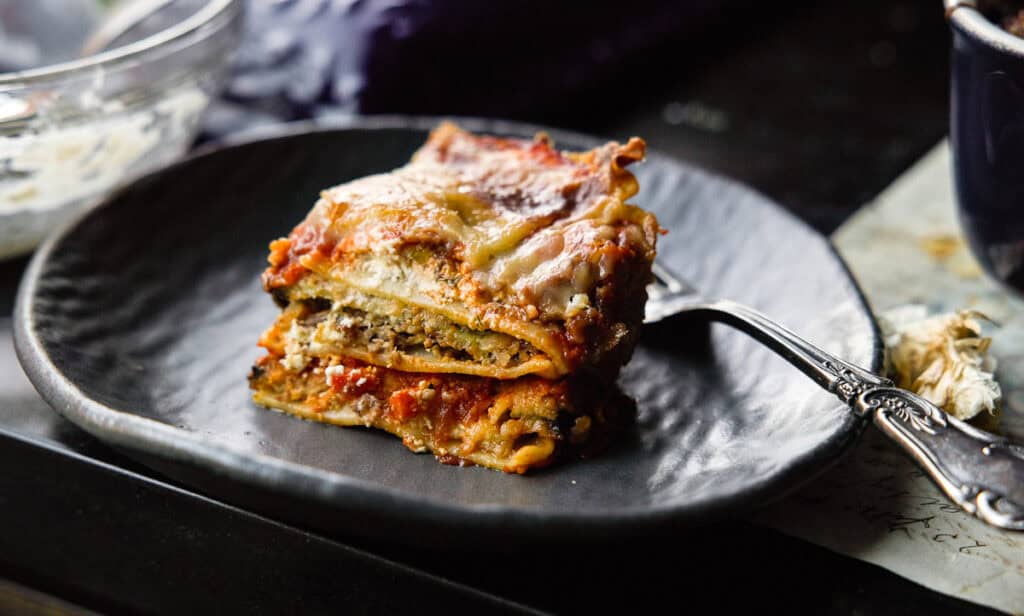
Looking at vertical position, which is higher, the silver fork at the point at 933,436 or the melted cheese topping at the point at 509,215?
the melted cheese topping at the point at 509,215

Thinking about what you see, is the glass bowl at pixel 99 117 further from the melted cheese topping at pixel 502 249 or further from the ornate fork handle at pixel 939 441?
the ornate fork handle at pixel 939 441

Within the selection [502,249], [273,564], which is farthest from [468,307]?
[273,564]

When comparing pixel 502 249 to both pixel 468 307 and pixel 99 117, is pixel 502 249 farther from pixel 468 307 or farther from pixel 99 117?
pixel 99 117

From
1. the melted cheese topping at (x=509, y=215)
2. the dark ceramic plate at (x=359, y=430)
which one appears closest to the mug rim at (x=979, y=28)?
the dark ceramic plate at (x=359, y=430)

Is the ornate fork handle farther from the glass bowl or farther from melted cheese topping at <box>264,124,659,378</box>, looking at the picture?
the glass bowl

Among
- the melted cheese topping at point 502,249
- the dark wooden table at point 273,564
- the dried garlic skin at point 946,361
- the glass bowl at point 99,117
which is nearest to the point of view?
the dark wooden table at point 273,564

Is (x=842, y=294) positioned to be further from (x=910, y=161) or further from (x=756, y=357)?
(x=910, y=161)

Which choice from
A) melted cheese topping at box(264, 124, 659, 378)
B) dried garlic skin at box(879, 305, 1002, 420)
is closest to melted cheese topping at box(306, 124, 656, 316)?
melted cheese topping at box(264, 124, 659, 378)
